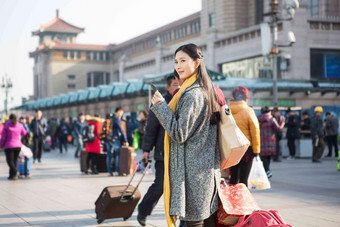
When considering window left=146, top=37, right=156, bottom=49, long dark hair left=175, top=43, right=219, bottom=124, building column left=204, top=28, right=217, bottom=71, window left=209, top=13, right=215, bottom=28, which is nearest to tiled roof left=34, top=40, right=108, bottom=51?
window left=146, top=37, right=156, bottom=49

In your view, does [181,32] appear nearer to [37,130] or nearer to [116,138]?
[37,130]

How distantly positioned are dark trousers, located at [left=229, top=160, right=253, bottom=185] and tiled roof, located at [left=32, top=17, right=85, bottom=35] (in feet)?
321

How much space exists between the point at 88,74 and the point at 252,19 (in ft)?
165

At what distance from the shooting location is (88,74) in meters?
92.4

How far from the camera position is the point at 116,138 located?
1312 cm

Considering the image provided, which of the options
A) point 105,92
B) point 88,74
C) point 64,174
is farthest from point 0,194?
point 88,74

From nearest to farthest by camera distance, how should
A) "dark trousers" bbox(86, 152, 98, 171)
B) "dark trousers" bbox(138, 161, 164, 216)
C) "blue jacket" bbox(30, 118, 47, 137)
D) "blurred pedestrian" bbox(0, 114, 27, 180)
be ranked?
"dark trousers" bbox(138, 161, 164, 216)
"blurred pedestrian" bbox(0, 114, 27, 180)
"dark trousers" bbox(86, 152, 98, 171)
"blue jacket" bbox(30, 118, 47, 137)

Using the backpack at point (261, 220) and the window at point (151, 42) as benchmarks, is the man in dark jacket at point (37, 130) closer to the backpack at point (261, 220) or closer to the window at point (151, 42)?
the backpack at point (261, 220)

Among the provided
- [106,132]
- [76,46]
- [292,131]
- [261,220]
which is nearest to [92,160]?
[106,132]

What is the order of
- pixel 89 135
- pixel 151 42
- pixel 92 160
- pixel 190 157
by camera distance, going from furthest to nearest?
1. pixel 151 42
2. pixel 92 160
3. pixel 89 135
4. pixel 190 157

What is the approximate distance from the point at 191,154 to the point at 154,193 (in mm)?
2496

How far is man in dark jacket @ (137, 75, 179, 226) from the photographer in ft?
20.5

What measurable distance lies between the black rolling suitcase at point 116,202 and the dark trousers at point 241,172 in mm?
1326

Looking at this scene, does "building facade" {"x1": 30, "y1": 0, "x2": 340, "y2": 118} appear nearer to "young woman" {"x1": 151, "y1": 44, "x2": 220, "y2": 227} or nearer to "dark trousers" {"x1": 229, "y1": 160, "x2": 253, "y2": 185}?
"dark trousers" {"x1": 229, "y1": 160, "x2": 253, "y2": 185}
